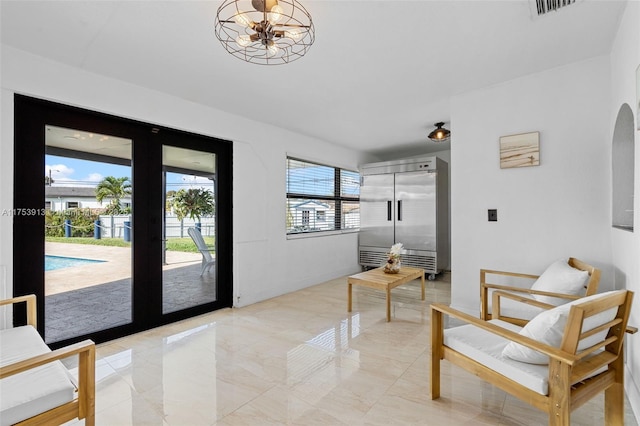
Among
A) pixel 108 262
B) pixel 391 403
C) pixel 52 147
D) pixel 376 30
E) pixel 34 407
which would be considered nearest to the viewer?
pixel 34 407

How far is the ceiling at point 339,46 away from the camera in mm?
1948

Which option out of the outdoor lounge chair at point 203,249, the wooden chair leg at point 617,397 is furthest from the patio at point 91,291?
the wooden chair leg at point 617,397

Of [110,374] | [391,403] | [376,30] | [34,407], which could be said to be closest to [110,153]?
[110,374]

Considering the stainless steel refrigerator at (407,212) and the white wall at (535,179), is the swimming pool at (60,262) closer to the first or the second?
the white wall at (535,179)

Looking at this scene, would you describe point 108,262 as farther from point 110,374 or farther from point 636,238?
point 636,238

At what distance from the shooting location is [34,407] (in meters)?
1.33

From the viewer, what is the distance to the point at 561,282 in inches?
90.3

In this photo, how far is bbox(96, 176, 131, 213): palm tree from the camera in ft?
9.85

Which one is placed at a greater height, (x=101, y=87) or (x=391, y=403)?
(x=101, y=87)

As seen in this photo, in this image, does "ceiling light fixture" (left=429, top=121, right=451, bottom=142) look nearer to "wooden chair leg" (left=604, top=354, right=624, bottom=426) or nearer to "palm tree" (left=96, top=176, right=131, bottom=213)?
"wooden chair leg" (left=604, top=354, right=624, bottom=426)

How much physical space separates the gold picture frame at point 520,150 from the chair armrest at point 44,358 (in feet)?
11.2

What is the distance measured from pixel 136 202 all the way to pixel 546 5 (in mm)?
3595

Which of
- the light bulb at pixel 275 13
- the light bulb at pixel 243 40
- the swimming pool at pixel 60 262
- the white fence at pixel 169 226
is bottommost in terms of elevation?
the swimming pool at pixel 60 262

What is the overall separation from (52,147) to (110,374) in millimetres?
1901
